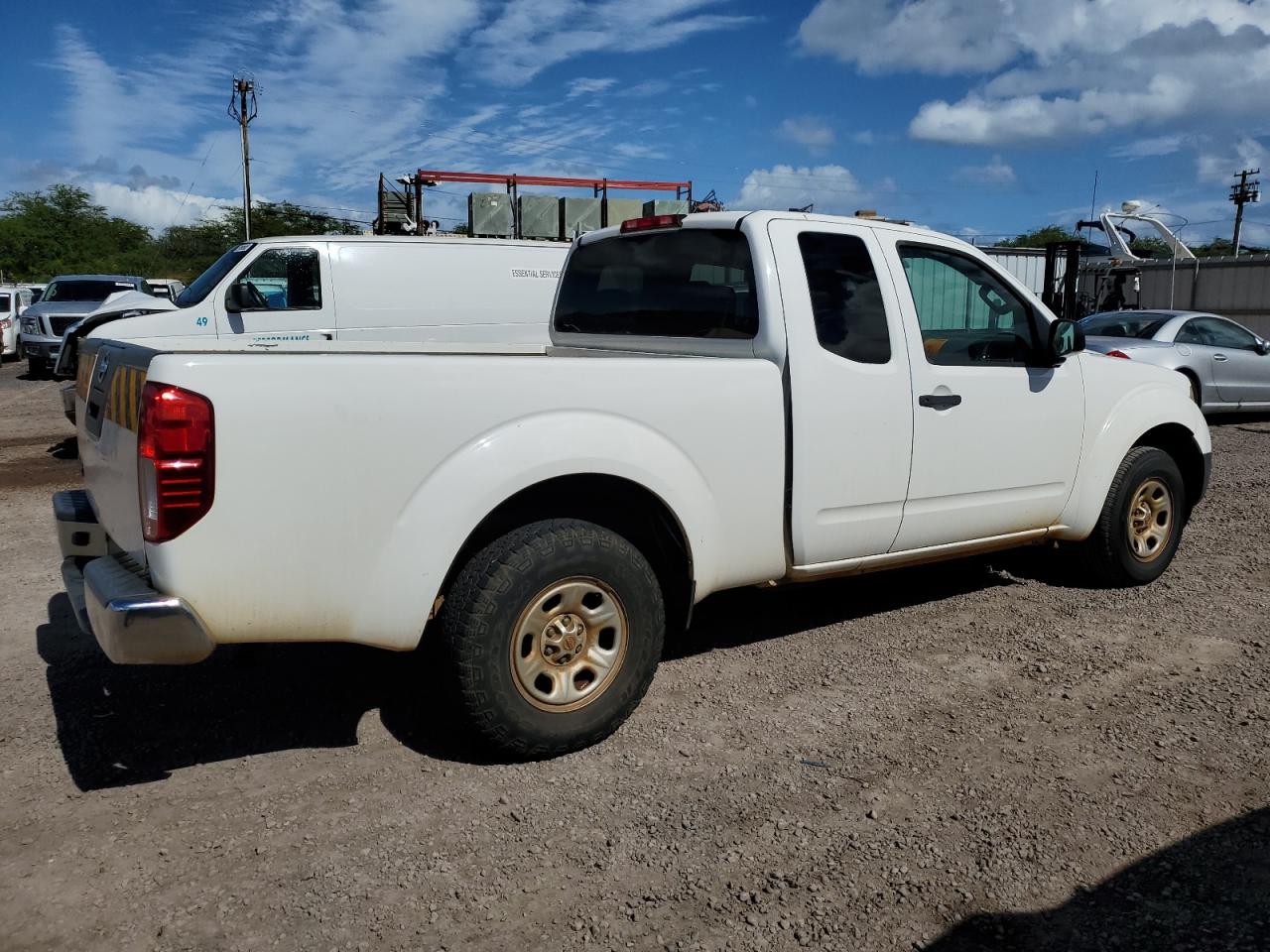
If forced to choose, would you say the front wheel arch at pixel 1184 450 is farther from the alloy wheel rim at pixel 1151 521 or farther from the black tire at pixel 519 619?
the black tire at pixel 519 619

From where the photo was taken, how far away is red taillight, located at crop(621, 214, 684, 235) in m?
4.60

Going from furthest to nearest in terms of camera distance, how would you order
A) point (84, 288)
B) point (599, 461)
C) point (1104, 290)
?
point (1104, 290) < point (84, 288) < point (599, 461)

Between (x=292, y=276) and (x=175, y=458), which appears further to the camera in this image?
(x=292, y=276)

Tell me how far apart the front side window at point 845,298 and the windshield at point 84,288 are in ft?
61.4

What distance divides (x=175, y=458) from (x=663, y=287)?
7.80 ft

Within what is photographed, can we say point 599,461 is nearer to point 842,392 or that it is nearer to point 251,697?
point 842,392

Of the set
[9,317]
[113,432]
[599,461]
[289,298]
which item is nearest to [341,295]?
[289,298]

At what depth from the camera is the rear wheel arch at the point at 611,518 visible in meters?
3.43

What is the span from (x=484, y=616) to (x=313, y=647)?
1830mm

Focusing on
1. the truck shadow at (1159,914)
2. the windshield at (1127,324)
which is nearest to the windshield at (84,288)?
the windshield at (1127,324)

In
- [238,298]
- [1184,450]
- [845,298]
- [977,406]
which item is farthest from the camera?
[238,298]

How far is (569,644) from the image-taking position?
347 centimetres

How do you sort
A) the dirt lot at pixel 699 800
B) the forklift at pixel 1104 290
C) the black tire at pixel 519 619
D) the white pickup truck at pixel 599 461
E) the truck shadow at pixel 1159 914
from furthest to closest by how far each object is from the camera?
1. the forklift at pixel 1104 290
2. the black tire at pixel 519 619
3. the white pickup truck at pixel 599 461
4. the dirt lot at pixel 699 800
5. the truck shadow at pixel 1159 914

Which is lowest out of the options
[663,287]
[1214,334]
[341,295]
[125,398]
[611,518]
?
[611,518]
